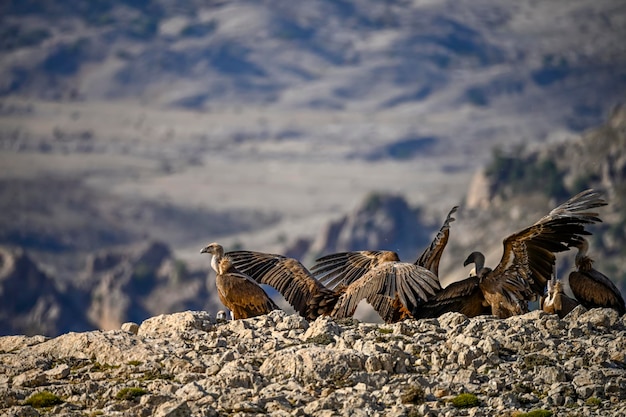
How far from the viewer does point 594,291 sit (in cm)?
3145

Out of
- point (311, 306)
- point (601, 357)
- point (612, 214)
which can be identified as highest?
point (601, 357)

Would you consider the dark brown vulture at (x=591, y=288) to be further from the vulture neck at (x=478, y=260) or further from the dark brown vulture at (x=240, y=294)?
the dark brown vulture at (x=240, y=294)

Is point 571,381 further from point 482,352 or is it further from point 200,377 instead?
point 200,377

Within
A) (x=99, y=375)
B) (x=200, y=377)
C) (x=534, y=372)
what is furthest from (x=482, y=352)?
(x=99, y=375)

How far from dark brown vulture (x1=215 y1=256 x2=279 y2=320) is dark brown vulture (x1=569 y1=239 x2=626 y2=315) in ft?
19.9

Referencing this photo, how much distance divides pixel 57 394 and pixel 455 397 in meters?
5.86

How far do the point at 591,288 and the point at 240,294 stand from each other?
22.6 ft

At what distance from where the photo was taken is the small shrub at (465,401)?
77.0 ft

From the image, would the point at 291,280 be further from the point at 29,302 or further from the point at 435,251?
the point at 29,302

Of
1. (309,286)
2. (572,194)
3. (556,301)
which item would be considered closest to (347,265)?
(309,286)

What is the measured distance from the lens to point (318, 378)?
24.0 m

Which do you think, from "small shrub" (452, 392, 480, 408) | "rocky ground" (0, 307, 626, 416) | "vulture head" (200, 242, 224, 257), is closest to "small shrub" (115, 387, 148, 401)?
"rocky ground" (0, 307, 626, 416)

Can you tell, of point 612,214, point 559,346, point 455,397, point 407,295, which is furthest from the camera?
point 612,214

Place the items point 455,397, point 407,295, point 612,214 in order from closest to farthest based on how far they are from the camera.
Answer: point 455,397, point 407,295, point 612,214
